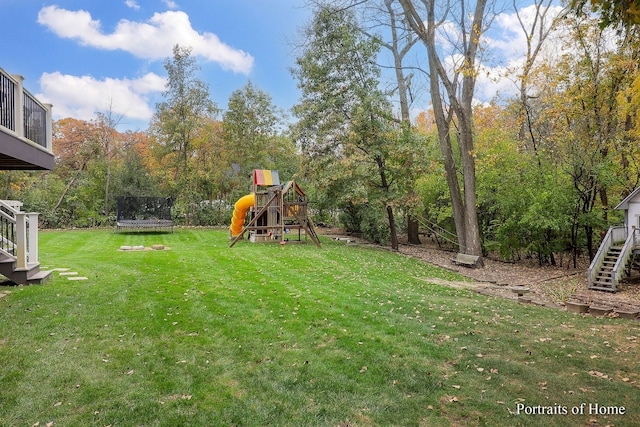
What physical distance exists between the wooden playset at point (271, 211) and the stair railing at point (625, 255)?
10.1 m

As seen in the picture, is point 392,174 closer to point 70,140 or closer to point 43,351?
point 43,351

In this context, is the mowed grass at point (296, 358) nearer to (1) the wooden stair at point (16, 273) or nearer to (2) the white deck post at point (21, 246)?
(1) the wooden stair at point (16, 273)

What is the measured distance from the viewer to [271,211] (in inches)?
644

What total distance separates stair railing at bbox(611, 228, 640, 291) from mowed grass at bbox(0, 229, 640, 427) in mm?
6466

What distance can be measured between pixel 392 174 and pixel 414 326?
1125cm

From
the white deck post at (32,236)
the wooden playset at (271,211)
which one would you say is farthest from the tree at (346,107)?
the white deck post at (32,236)

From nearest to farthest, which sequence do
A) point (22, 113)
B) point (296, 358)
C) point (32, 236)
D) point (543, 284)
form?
1. point (296, 358)
2. point (22, 113)
3. point (32, 236)
4. point (543, 284)

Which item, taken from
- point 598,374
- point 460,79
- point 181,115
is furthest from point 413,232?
point 598,374

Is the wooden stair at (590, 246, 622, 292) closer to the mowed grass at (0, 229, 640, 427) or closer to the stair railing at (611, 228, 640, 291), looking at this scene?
the stair railing at (611, 228, 640, 291)

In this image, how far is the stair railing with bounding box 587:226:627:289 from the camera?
1195cm

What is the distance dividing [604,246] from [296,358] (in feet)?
42.3

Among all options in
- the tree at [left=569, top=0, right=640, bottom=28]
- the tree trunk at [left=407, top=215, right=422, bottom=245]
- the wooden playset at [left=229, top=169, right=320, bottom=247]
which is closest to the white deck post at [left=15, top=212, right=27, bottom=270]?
the wooden playset at [left=229, top=169, right=320, bottom=247]

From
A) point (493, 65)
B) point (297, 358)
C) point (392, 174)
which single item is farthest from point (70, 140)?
point (297, 358)

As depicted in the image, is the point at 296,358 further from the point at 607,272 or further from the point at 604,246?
Result: the point at 604,246
